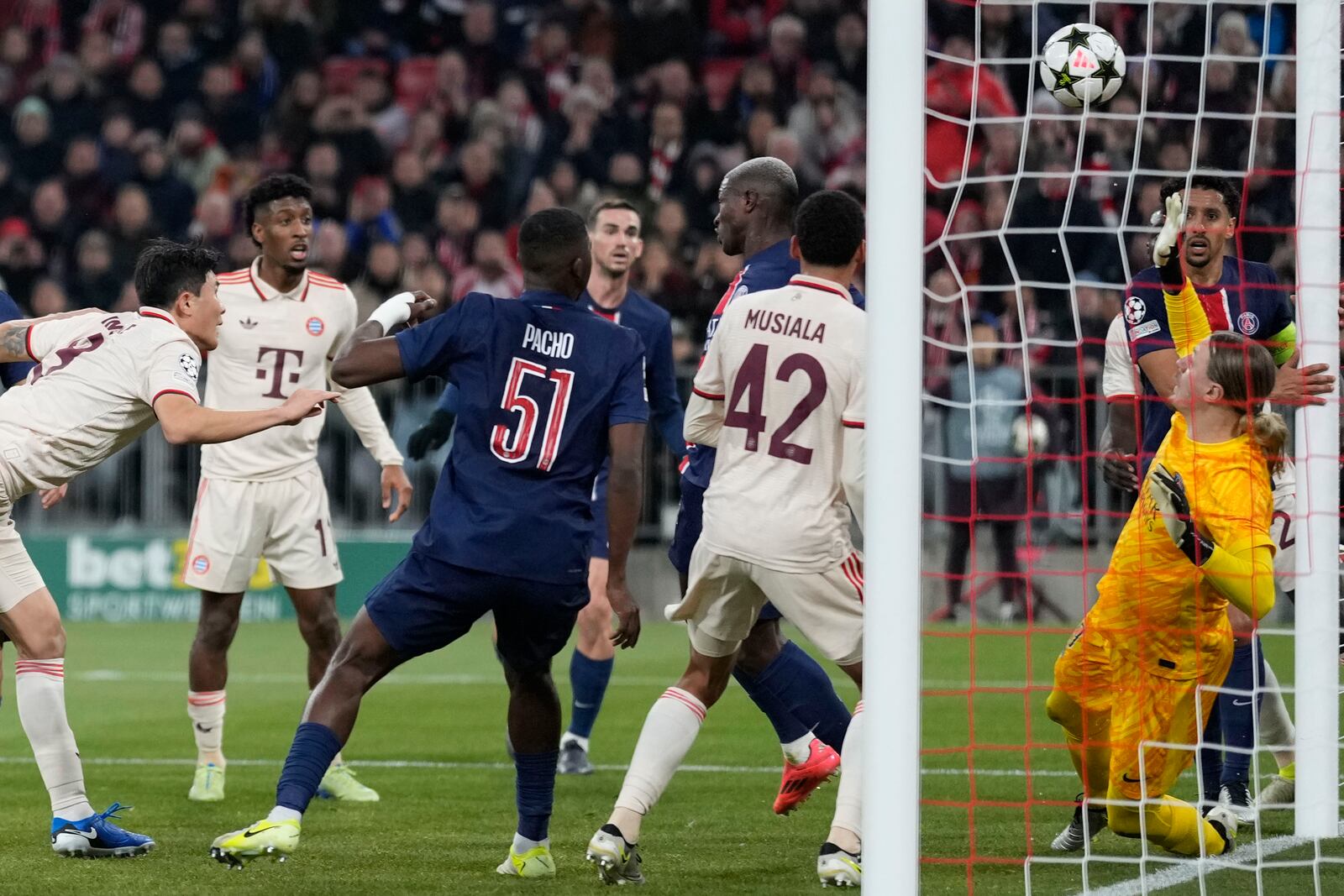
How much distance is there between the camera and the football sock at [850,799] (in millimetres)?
5836

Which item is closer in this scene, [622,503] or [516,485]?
[516,485]

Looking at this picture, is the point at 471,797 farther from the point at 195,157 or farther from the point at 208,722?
the point at 195,157

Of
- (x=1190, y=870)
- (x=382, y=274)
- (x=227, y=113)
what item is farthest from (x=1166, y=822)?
(x=227, y=113)

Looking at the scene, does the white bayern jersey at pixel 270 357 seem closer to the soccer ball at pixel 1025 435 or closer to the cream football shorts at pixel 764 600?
the cream football shorts at pixel 764 600

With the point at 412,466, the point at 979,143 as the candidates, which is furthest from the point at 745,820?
the point at 979,143

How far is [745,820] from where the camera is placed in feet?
23.1

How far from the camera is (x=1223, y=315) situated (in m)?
7.13

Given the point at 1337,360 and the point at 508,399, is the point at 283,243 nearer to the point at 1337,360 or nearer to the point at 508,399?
the point at 508,399

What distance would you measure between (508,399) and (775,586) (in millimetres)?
1044

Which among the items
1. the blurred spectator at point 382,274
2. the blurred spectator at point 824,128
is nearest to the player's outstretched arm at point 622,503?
the blurred spectator at point 382,274

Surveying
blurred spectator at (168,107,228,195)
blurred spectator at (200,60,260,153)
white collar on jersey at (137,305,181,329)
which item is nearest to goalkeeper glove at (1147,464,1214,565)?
white collar on jersey at (137,305,181,329)

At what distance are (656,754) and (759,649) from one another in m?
0.99

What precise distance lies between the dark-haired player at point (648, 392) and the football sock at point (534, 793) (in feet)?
7.48

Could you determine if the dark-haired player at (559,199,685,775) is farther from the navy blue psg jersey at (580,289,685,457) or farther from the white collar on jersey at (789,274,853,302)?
the white collar on jersey at (789,274,853,302)
